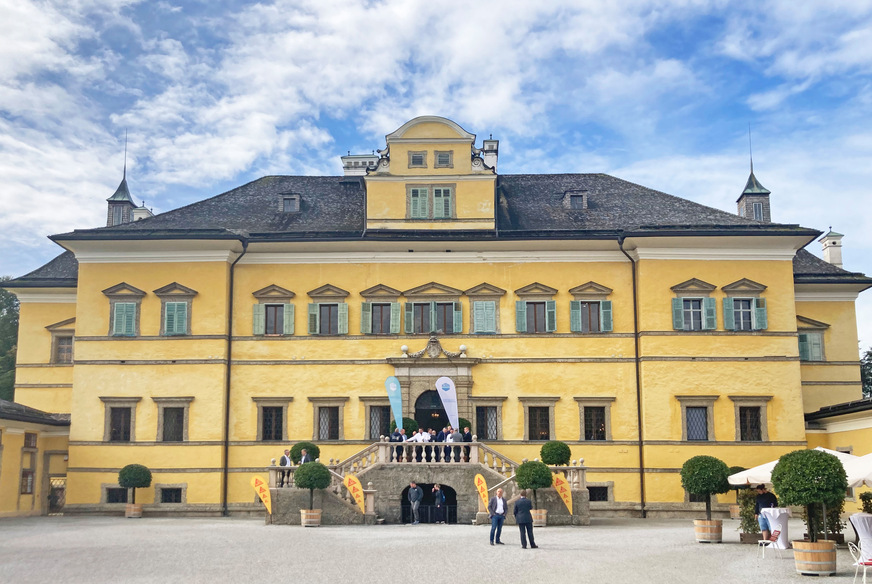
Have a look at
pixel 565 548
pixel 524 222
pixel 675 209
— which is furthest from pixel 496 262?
pixel 565 548

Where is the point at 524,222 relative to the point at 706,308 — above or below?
above

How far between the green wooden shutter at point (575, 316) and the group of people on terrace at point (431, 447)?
626 centimetres

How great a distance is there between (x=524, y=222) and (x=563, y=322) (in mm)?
4861

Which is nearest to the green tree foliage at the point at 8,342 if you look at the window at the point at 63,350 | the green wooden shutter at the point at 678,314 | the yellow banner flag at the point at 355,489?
the window at the point at 63,350

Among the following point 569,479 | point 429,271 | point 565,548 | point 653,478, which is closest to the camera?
point 565,548

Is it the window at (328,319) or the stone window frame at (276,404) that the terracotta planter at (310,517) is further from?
the window at (328,319)

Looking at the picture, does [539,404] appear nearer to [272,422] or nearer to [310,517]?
[272,422]

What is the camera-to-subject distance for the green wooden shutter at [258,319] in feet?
126

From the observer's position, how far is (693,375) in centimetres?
3734

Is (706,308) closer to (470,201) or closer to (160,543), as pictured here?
(470,201)

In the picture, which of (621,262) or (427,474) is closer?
(427,474)

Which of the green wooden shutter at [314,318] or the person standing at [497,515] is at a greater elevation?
the green wooden shutter at [314,318]

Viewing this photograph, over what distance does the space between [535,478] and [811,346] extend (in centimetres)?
1777

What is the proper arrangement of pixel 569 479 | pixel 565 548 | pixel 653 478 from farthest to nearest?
pixel 653 478
pixel 569 479
pixel 565 548
